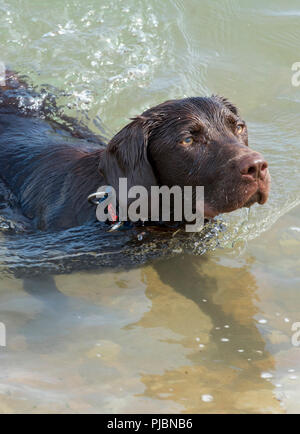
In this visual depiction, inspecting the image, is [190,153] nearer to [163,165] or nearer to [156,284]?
[163,165]

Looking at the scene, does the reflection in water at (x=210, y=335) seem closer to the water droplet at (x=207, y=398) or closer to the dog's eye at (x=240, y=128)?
the water droplet at (x=207, y=398)

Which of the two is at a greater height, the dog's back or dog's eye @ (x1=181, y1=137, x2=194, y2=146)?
dog's eye @ (x1=181, y1=137, x2=194, y2=146)

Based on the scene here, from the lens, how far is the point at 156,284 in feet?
13.9

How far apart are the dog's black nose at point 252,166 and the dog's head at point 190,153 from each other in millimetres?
42

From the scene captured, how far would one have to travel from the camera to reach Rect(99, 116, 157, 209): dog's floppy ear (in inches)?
157

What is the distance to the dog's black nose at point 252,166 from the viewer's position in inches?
142

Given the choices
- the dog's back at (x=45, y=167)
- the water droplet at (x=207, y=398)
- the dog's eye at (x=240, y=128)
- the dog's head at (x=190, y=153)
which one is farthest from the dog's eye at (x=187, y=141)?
the water droplet at (x=207, y=398)

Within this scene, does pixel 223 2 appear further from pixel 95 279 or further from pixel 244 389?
pixel 244 389

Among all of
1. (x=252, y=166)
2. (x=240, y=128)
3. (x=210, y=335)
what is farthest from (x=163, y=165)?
(x=210, y=335)

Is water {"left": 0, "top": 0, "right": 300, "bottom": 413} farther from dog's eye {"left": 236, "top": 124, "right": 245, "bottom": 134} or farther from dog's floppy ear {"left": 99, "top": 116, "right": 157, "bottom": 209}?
dog's eye {"left": 236, "top": 124, "right": 245, "bottom": 134}

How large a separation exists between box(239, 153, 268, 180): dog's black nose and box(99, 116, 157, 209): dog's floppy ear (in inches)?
26.7

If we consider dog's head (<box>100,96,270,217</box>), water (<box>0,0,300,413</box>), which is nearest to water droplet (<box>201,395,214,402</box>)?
water (<box>0,0,300,413</box>)

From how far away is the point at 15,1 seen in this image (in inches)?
322

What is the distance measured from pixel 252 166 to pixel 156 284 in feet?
3.83
